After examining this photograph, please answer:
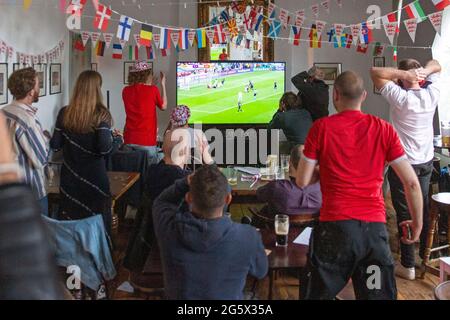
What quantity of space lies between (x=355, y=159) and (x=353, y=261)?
48 cm

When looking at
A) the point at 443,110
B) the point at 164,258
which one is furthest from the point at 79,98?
the point at 443,110

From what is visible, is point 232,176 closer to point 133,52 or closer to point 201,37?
point 201,37

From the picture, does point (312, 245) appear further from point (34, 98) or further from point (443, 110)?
point (443, 110)

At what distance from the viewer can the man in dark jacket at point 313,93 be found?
18.7 ft

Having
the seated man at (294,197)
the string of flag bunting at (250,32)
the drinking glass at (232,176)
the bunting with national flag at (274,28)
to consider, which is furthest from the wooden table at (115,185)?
the bunting with national flag at (274,28)

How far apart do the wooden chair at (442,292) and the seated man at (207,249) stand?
0.76 meters

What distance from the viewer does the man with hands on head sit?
12.6 ft

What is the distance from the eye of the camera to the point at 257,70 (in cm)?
781

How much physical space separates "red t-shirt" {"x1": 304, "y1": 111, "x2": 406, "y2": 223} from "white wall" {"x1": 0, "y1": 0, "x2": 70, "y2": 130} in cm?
340

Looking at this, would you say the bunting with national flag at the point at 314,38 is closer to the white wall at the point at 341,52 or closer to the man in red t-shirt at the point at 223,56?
the white wall at the point at 341,52

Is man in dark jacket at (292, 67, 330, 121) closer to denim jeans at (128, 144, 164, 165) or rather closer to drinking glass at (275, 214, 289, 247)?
denim jeans at (128, 144, 164, 165)

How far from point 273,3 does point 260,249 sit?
609 centimetres

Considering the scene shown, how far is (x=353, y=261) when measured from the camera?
8.27 ft

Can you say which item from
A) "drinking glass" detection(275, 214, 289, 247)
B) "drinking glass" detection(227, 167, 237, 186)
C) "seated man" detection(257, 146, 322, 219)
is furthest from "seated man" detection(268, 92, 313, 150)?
"drinking glass" detection(275, 214, 289, 247)
